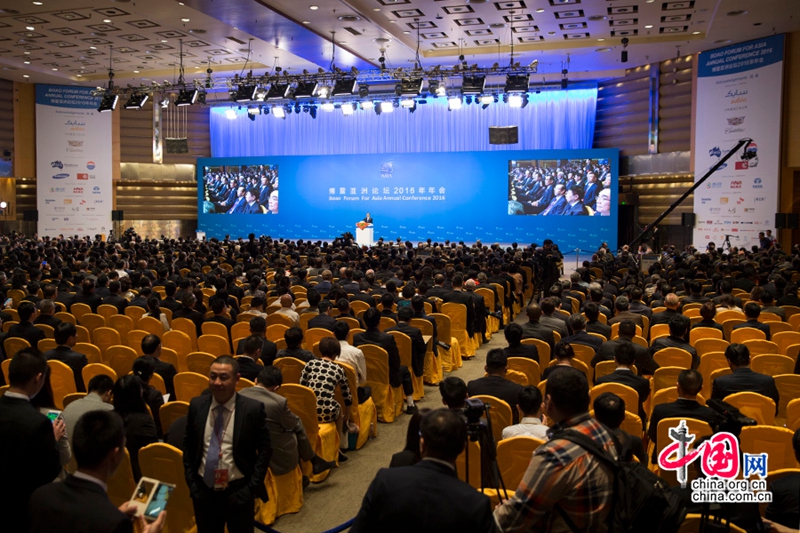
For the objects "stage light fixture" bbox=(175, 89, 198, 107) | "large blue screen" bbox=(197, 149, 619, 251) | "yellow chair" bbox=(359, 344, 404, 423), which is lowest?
"yellow chair" bbox=(359, 344, 404, 423)

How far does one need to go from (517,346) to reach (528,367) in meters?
0.36

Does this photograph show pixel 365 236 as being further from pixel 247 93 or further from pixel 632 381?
pixel 632 381

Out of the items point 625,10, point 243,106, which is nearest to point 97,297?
point 625,10

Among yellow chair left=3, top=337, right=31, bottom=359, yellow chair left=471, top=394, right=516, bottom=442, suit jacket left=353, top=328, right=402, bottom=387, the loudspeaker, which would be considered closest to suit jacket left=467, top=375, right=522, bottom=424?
yellow chair left=471, top=394, right=516, bottom=442

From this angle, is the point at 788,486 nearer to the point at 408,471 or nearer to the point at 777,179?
the point at 408,471

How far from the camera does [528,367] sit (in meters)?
6.20

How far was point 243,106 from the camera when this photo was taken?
3150 cm

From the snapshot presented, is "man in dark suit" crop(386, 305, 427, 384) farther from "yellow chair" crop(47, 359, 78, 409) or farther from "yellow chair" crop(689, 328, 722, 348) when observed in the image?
"yellow chair" crop(47, 359, 78, 409)

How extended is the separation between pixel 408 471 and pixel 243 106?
31193 millimetres

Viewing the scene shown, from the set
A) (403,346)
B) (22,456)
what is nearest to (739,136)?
(403,346)

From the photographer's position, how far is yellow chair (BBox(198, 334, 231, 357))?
24.1 ft

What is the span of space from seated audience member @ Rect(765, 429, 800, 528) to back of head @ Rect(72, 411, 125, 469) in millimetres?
2883

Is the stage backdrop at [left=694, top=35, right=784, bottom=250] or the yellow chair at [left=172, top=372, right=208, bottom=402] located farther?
the stage backdrop at [left=694, top=35, right=784, bottom=250]

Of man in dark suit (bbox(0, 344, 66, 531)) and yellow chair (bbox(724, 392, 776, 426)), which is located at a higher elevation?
man in dark suit (bbox(0, 344, 66, 531))
